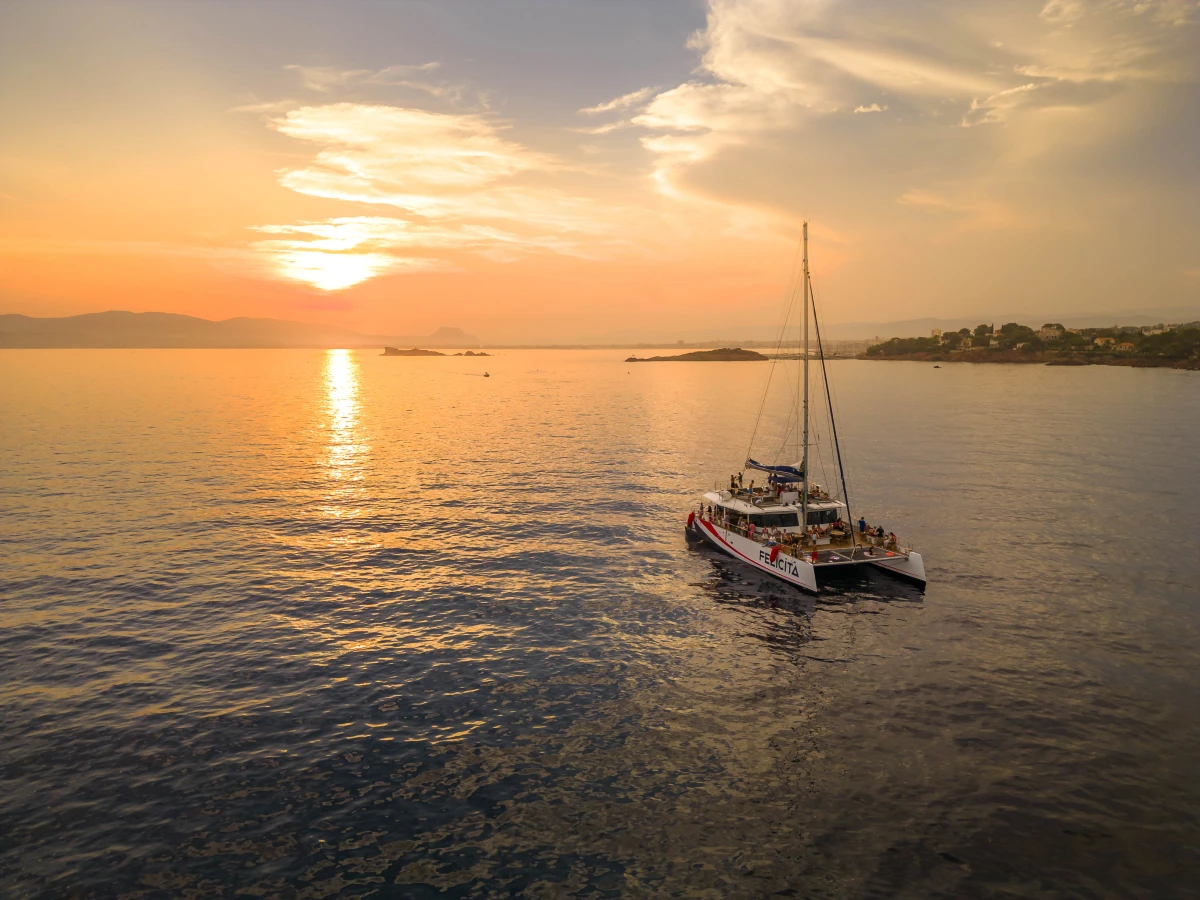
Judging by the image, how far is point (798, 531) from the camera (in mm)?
46812

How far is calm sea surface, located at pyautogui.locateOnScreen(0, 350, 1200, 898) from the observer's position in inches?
698

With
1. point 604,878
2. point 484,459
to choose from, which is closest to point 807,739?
point 604,878

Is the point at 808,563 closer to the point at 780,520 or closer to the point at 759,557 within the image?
the point at 759,557

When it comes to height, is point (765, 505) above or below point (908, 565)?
above

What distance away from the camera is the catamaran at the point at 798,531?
4016cm

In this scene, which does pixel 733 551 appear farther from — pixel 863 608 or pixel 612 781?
pixel 612 781

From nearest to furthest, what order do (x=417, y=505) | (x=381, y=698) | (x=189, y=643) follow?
1. (x=381, y=698)
2. (x=189, y=643)
3. (x=417, y=505)

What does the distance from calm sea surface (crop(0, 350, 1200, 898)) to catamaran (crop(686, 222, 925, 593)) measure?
6.61 feet

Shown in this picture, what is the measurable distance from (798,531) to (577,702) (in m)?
26.5

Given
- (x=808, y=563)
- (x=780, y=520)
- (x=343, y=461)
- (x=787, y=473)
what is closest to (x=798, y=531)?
(x=780, y=520)

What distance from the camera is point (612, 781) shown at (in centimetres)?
2098

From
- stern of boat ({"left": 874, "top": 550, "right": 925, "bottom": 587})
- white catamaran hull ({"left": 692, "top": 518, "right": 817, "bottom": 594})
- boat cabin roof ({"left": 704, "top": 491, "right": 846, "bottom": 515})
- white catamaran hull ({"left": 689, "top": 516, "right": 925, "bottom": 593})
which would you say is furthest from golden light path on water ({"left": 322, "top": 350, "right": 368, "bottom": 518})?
stern of boat ({"left": 874, "top": 550, "right": 925, "bottom": 587})

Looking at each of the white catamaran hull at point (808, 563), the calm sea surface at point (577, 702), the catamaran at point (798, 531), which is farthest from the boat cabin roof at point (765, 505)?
the calm sea surface at point (577, 702)

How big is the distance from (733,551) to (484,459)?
44584 mm
